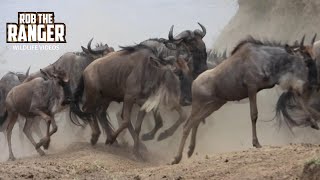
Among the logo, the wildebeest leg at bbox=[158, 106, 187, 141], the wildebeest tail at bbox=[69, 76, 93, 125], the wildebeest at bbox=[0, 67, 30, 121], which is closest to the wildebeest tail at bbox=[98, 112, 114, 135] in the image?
the wildebeest tail at bbox=[69, 76, 93, 125]

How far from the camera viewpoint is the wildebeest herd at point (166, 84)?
27.7 feet

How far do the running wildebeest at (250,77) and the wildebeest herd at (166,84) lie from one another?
0.04 feet

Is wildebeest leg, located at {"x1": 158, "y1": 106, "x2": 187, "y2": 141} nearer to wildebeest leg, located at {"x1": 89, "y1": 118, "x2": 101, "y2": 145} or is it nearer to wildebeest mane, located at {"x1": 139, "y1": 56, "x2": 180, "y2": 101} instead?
wildebeest mane, located at {"x1": 139, "y1": 56, "x2": 180, "y2": 101}

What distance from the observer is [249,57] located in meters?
8.57

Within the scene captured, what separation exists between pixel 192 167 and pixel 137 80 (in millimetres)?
3386

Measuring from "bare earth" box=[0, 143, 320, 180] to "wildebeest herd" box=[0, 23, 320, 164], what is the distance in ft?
3.08

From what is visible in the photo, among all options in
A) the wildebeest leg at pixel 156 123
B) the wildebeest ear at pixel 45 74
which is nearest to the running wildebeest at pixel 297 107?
the wildebeest leg at pixel 156 123

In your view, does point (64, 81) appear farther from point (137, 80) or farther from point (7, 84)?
point (7, 84)

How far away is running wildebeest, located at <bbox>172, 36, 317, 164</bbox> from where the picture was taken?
328 inches

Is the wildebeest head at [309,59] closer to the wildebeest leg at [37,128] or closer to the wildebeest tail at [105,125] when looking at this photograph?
the wildebeest tail at [105,125]

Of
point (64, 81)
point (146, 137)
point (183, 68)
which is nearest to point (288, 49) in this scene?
point (183, 68)

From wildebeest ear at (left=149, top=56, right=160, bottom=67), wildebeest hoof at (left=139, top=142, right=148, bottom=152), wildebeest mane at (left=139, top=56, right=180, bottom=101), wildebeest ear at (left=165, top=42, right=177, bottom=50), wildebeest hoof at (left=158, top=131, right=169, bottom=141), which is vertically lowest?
wildebeest hoof at (left=139, top=142, right=148, bottom=152)

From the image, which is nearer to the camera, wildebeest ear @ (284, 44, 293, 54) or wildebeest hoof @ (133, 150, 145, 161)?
wildebeest ear @ (284, 44, 293, 54)

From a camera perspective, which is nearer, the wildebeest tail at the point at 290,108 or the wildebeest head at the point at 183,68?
the wildebeest tail at the point at 290,108
